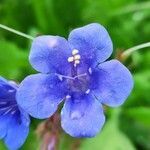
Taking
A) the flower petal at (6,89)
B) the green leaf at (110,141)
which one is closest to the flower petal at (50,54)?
the flower petal at (6,89)

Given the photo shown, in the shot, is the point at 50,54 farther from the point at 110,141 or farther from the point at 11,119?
the point at 110,141

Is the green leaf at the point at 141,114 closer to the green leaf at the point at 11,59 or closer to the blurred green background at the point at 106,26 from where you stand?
the blurred green background at the point at 106,26

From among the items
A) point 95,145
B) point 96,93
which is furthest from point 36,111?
point 95,145

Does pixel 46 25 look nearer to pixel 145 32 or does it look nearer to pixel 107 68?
pixel 145 32

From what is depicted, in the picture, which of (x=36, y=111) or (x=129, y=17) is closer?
(x=36, y=111)

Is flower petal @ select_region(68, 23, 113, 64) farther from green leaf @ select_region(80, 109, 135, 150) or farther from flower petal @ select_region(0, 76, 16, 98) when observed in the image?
green leaf @ select_region(80, 109, 135, 150)

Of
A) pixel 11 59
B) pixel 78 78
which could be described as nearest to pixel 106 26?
pixel 11 59
